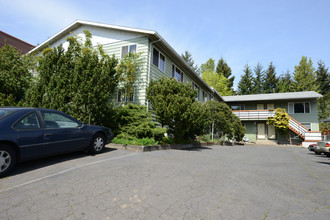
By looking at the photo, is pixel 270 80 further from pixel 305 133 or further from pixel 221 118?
pixel 221 118

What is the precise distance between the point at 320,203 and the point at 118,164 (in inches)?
173

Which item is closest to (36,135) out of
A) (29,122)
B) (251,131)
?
(29,122)

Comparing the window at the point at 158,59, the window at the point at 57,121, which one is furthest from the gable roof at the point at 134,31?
the window at the point at 57,121

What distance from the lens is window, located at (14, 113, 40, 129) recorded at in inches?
163

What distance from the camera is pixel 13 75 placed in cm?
1121

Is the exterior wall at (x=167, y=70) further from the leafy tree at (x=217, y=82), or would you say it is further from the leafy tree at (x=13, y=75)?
the leafy tree at (x=217, y=82)

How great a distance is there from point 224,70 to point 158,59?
3923 cm

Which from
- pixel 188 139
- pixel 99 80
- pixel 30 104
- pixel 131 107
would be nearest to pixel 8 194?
pixel 99 80

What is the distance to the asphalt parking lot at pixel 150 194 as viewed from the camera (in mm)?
2578

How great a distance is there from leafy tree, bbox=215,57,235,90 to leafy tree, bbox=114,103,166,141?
4305 cm

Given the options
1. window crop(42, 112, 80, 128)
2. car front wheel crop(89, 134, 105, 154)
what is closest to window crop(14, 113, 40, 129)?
window crop(42, 112, 80, 128)

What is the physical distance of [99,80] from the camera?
8328 millimetres

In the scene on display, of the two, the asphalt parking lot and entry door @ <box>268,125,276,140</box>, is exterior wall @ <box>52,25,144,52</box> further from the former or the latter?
entry door @ <box>268,125,276,140</box>

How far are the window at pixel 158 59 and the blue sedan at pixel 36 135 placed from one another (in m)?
7.94
